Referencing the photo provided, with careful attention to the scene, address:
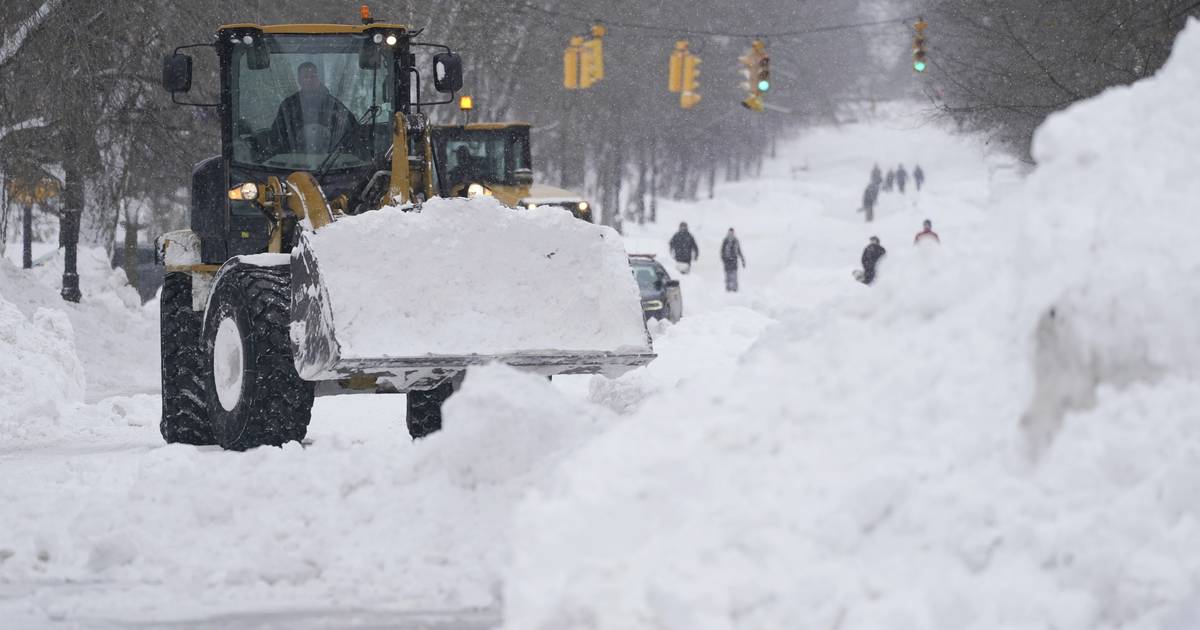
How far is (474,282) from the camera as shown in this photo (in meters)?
10.1

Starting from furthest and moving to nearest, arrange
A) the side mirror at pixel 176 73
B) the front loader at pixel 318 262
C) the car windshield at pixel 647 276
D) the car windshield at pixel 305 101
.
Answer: the car windshield at pixel 647 276 → the car windshield at pixel 305 101 → the side mirror at pixel 176 73 → the front loader at pixel 318 262

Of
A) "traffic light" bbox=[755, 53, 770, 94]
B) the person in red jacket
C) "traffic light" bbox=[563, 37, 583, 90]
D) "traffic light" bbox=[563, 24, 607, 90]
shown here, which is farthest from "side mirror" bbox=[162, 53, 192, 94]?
"traffic light" bbox=[563, 37, 583, 90]

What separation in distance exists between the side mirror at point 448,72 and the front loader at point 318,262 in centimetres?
2

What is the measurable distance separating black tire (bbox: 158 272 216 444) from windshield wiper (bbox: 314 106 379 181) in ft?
5.01

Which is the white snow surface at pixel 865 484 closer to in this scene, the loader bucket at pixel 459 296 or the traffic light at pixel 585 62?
the loader bucket at pixel 459 296

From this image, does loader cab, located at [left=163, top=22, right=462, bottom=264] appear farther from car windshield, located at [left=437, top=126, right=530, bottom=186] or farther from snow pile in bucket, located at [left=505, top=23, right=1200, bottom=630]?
car windshield, located at [left=437, top=126, right=530, bottom=186]

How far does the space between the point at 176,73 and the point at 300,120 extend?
860 millimetres

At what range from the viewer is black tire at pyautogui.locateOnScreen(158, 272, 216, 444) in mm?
12156

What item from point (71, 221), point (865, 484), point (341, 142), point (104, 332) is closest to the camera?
point (865, 484)

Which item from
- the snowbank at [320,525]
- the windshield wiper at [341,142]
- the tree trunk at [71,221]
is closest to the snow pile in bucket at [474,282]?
the windshield wiper at [341,142]

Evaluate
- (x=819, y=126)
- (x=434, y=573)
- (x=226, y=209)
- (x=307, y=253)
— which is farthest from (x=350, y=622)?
(x=819, y=126)

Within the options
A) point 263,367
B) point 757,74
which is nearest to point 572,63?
point 757,74

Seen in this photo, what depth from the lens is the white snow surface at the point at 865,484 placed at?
4.72 metres

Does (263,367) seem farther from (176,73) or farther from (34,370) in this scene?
(34,370)
